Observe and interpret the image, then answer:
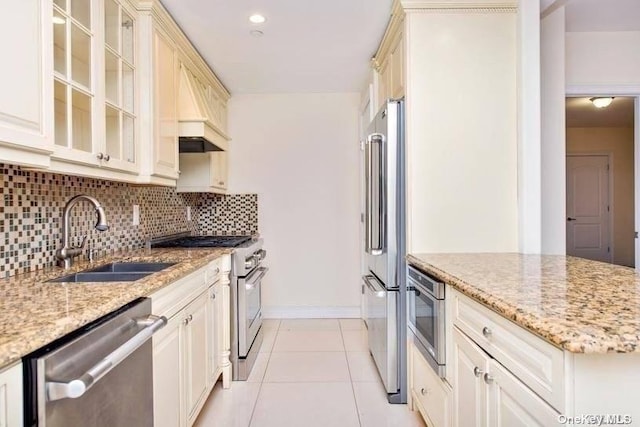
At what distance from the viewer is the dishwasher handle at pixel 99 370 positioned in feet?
2.78

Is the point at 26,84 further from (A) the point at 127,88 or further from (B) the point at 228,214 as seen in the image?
(B) the point at 228,214

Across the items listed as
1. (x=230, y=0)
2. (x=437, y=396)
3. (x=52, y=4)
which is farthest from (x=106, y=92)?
(x=437, y=396)

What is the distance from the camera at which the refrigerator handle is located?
7.59 feet

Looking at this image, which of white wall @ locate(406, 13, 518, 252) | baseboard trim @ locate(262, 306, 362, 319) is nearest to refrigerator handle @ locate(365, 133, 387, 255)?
white wall @ locate(406, 13, 518, 252)

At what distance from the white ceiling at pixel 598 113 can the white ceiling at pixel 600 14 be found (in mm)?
2184

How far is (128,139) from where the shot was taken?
203 cm

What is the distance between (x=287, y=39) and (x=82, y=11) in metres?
1.41

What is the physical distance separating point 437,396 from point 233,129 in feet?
10.7

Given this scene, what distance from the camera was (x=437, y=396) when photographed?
171cm

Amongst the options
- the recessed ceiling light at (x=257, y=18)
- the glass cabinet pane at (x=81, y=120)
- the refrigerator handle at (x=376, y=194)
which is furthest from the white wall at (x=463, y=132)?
the glass cabinet pane at (x=81, y=120)

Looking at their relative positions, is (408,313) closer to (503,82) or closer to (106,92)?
(503,82)

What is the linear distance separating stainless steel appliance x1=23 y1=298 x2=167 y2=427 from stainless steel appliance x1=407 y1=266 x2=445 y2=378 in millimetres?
1111

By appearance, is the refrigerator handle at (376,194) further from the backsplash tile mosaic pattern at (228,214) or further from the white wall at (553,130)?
the backsplash tile mosaic pattern at (228,214)
